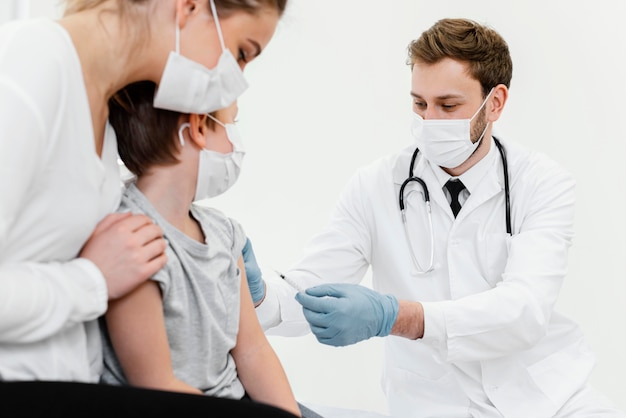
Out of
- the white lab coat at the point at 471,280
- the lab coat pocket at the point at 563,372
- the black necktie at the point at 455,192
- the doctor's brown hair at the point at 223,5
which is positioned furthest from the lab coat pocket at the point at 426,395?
the doctor's brown hair at the point at 223,5

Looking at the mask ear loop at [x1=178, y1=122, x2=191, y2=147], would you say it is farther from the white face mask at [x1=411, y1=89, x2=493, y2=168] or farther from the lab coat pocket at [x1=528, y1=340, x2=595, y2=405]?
the lab coat pocket at [x1=528, y1=340, x2=595, y2=405]

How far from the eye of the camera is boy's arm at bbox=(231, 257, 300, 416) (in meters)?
1.49

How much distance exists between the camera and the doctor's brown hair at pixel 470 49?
237 cm

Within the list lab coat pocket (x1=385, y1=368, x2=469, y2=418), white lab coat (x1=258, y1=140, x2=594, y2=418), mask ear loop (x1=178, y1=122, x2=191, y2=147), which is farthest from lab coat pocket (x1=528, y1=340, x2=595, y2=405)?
mask ear loop (x1=178, y1=122, x2=191, y2=147)

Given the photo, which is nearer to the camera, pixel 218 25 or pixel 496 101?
pixel 218 25

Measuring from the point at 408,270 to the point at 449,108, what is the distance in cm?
52

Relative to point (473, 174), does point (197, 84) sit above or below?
above

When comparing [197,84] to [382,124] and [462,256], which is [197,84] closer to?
[462,256]

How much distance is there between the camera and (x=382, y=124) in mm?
3281

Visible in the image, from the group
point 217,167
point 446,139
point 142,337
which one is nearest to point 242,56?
point 217,167

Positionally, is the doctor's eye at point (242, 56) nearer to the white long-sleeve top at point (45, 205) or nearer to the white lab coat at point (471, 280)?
the white long-sleeve top at point (45, 205)

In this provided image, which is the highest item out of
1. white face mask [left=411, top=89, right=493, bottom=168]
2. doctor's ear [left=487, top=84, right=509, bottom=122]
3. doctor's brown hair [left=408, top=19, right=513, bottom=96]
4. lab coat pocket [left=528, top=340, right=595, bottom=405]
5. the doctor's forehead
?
doctor's brown hair [left=408, top=19, right=513, bottom=96]

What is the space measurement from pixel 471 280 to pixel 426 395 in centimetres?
37

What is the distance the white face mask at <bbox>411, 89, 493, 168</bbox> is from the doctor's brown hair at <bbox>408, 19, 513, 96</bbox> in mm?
179
